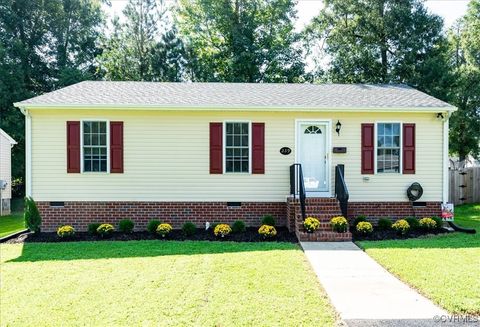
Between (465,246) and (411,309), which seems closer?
(411,309)

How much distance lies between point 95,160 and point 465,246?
8.99 meters

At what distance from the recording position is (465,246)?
7.54 m

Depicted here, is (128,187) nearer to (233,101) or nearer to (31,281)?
(233,101)

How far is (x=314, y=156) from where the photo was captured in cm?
998

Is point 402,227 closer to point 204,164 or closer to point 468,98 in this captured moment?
point 204,164

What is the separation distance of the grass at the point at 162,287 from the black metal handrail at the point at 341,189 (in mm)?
1936

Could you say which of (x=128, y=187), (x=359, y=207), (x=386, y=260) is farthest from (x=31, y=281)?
(x=359, y=207)

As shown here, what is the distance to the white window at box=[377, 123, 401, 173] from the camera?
9828 mm

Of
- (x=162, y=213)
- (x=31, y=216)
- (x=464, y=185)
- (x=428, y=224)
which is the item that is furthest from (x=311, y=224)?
(x=464, y=185)

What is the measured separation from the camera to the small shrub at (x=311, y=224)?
26.9 feet

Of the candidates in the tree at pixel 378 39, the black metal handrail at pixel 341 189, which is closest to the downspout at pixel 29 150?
the black metal handrail at pixel 341 189

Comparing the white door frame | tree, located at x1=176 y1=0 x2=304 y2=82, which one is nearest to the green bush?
the white door frame

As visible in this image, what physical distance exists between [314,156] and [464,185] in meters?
9.68

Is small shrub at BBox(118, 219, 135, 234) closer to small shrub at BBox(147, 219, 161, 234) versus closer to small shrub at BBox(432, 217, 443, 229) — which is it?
small shrub at BBox(147, 219, 161, 234)
